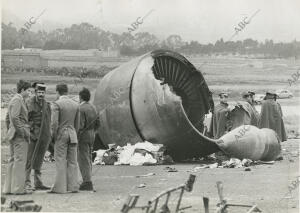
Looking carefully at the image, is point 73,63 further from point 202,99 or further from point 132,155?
point 132,155

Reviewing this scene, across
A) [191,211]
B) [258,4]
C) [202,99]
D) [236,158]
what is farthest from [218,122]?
[191,211]

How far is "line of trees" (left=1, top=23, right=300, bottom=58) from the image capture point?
1850 centimetres

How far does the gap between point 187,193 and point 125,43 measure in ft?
51.7

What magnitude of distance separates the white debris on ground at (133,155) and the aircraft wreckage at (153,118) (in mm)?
211

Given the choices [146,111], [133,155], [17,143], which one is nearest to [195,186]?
[17,143]

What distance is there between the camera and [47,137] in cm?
1077

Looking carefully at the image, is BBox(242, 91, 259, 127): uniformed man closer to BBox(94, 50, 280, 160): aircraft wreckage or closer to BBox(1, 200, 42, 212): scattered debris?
BBox(94, 50, 280, 160): aircraft wreckage

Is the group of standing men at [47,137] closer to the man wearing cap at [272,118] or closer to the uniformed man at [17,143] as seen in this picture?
the uniformed man at [17,143]

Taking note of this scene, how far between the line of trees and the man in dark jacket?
14.9ft

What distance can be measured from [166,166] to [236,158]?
1.72 metres

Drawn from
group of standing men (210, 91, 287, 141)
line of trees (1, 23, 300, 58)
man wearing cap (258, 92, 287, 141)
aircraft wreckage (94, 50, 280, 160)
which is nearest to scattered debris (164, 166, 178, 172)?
aircraft wreckage (94, 50, 280, 160)

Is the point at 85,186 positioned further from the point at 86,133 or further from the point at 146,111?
the point at 146,111

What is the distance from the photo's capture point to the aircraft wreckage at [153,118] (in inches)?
549

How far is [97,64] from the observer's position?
23.8m
